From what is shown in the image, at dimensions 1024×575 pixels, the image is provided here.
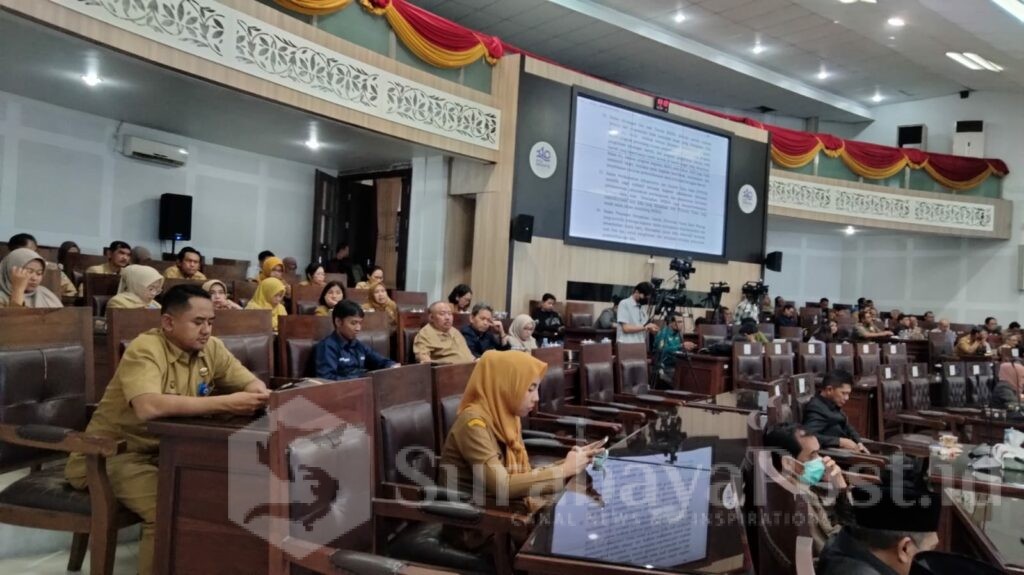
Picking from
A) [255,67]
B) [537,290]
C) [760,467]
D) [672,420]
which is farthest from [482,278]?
[760,467]

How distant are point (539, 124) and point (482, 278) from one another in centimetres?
183

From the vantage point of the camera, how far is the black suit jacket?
3.44 m

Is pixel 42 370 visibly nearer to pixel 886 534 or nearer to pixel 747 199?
pixel 886 534

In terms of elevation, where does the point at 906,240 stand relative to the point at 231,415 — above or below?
above

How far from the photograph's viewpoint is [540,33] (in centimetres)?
1059

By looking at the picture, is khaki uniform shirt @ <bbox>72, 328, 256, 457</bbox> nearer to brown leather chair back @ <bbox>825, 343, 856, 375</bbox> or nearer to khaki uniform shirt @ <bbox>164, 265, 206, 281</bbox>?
khaki uniform shirt @ <bbox>164, 265, 206, 281</bbox>

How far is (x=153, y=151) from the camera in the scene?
25.1 ft

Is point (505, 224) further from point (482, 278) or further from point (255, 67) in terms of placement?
point (255, 67)

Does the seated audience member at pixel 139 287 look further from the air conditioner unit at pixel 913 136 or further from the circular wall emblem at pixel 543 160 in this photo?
the air conditioner unit at pixel 913 136

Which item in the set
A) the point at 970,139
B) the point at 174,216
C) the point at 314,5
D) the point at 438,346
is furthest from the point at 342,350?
the point at 970,139

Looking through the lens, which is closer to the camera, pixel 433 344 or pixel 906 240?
pixel 433 344

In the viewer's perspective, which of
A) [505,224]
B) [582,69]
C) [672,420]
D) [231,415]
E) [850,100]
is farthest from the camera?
[850,100]

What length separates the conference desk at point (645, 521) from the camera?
49.4 inches

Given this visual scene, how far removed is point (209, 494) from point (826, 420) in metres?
3.00
